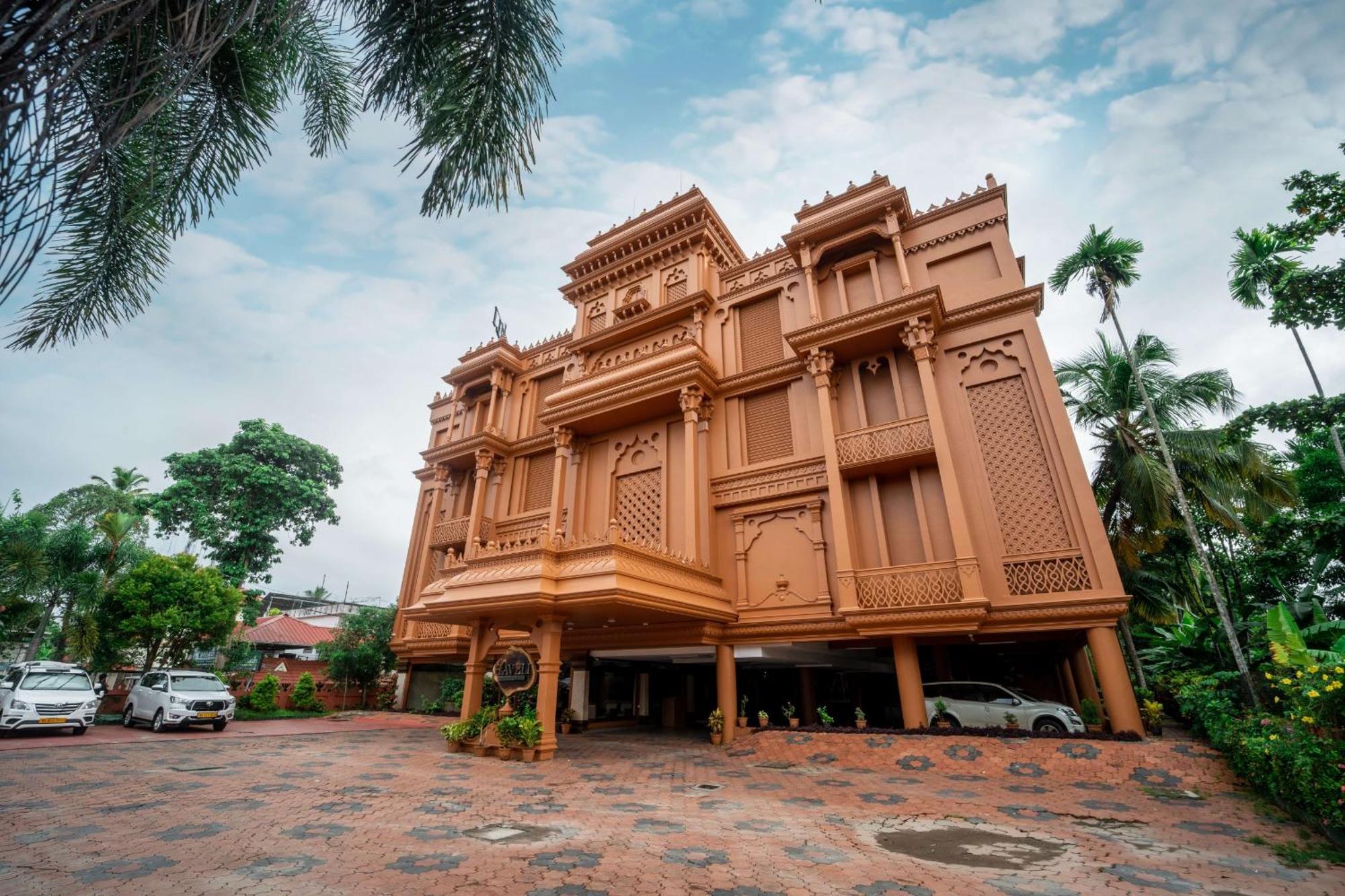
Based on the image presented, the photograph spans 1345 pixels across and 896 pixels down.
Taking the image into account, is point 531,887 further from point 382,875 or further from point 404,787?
point 404,787

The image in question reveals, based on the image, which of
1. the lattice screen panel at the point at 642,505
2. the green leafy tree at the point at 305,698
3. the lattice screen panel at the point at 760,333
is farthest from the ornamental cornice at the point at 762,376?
the green leafy tree at the point at 305,698

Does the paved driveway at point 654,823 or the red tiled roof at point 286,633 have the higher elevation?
the red tiled roof at point 286,633

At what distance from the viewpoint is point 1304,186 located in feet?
27.2

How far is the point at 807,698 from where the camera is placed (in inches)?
597

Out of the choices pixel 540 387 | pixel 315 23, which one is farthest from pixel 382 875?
pixel 540 387

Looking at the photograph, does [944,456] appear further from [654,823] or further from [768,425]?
[654,823]

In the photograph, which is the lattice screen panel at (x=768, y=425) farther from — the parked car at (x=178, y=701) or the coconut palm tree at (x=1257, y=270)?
the parked car at (x=178, y=701)

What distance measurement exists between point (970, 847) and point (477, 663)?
1032 cm

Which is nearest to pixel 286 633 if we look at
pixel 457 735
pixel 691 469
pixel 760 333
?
pixel 457 735

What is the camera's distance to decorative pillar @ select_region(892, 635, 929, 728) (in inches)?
434

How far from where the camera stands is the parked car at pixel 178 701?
46.5 ft

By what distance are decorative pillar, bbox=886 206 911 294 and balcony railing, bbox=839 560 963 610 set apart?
6804 mm

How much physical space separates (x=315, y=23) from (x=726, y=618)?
1218 cm

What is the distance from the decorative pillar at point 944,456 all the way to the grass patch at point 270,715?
2115 centimetres
